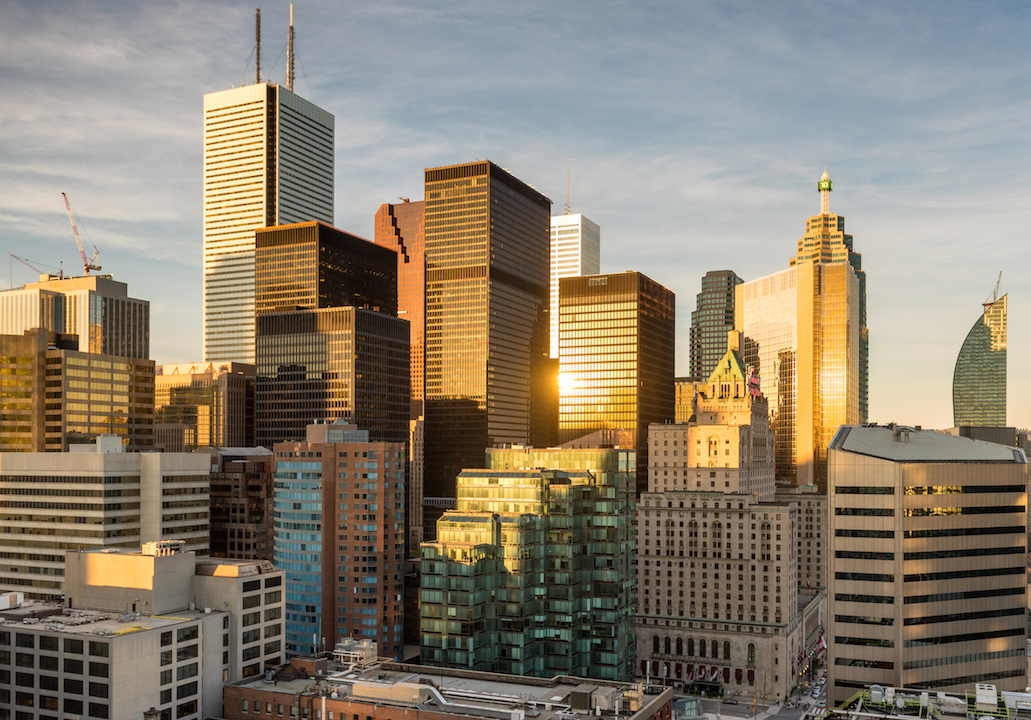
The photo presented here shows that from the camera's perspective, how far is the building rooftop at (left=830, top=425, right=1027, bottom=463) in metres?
172

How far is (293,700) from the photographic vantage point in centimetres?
14475

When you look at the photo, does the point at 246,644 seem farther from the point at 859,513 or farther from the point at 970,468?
the point at 970,468

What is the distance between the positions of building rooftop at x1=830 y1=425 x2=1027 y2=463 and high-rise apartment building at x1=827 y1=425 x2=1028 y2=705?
0.92 m

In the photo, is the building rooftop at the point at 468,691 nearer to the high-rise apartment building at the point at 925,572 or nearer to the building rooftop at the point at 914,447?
the high-rise apartment building at the point at 925,572

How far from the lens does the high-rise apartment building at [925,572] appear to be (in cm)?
16212

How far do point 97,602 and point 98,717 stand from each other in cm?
3075

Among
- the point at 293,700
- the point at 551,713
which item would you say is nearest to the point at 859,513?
the point at 551,713

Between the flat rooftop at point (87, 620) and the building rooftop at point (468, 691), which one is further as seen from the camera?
the flat rooftop at point (87, 620)

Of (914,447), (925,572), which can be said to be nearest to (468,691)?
(925,572)

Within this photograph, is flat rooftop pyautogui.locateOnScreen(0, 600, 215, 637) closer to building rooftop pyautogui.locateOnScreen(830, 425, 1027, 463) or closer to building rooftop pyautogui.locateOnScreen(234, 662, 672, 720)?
building rooftop pyautogui.locateOnScreen(234, 662, 672, 720)

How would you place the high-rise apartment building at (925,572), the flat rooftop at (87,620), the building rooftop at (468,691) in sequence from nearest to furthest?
the building rooftop at (468,691), the flat rooftop at (87,620), the high-rise apartment building at (925,572)

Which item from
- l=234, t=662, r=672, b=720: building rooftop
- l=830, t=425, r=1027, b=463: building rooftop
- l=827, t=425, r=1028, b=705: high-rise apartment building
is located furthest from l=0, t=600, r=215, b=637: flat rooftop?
l=830, t=425, r=1027, b=463: building rooftop

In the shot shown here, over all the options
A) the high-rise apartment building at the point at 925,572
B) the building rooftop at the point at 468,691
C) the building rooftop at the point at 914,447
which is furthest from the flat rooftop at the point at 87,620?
the building rooftop at the point at 914,447

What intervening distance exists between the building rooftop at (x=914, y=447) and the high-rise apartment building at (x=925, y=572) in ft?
3.03
